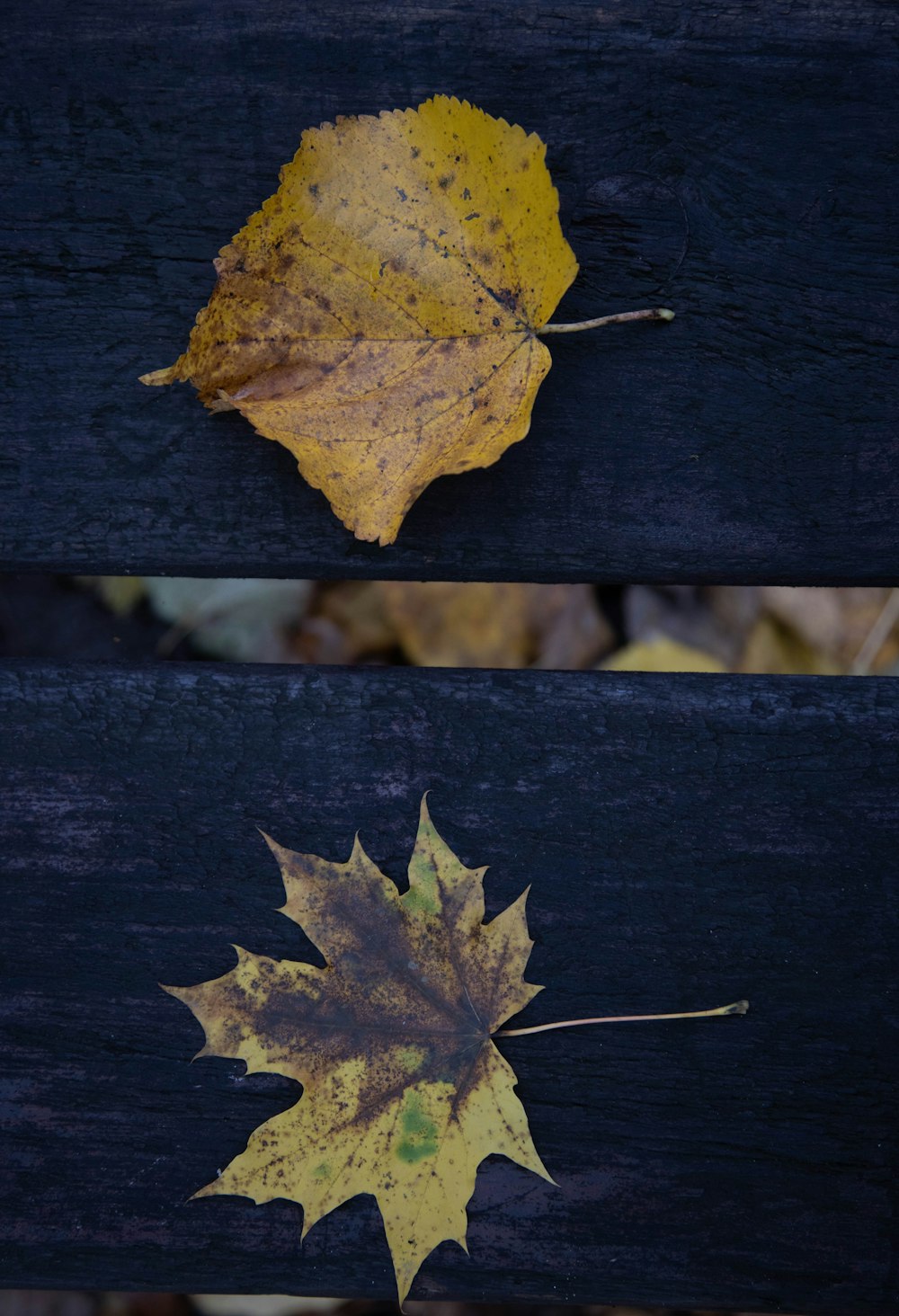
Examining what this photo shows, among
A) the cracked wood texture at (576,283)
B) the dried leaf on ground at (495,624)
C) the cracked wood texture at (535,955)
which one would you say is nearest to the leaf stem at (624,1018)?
the cracked wood texture at (535,955)

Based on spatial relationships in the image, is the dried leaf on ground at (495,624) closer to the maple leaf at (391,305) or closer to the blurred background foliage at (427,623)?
the blurred background foliage at (427,623)

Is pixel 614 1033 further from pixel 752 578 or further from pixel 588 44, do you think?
pixel 588 44

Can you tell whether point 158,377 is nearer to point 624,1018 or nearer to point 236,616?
point 236,616

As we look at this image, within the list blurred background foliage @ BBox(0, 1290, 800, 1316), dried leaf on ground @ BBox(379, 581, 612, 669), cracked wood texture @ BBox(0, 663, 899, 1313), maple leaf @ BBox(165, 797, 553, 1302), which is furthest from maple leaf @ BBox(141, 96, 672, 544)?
blurred background foliage @ BBox(0, 1290, 800, 1316)

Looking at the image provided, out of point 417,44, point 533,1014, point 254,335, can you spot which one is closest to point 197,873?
point 533,1014

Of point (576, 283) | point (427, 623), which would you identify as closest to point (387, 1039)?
point (427, 623)
